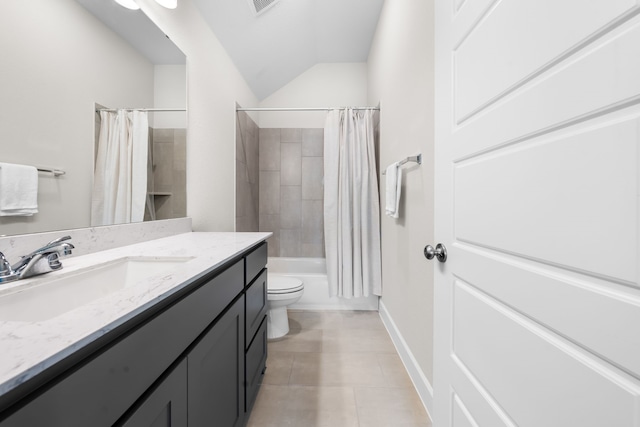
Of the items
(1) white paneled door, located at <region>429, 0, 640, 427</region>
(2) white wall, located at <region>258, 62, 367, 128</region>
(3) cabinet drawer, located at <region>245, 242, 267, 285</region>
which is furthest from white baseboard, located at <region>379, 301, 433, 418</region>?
(2) white wall, located at <region>258, 62, 367, 128</region>

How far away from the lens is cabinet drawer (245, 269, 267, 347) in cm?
120

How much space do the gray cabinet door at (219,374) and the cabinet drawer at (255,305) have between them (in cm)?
A: 8

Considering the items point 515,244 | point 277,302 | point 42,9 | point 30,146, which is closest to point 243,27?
point 42,9

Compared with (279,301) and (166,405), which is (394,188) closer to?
(279,301)

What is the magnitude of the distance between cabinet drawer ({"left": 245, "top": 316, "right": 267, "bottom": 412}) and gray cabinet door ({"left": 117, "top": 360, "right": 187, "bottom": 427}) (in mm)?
555

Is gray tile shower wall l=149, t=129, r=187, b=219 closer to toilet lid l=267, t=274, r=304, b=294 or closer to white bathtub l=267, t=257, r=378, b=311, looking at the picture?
toilet lid l=267, t=274, r=304, b=294

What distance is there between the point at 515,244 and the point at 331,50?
3.09m

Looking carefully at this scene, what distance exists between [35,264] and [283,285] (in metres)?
1.52

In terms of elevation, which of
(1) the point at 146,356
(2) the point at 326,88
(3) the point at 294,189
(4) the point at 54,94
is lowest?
(1) the point at 146,356

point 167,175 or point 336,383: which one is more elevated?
point 167,175

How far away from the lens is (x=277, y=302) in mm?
2031

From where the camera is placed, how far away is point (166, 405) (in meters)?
0.60

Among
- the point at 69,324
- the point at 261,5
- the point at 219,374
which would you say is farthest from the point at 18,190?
the point at 261,5

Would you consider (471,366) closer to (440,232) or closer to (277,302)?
(440,232)
